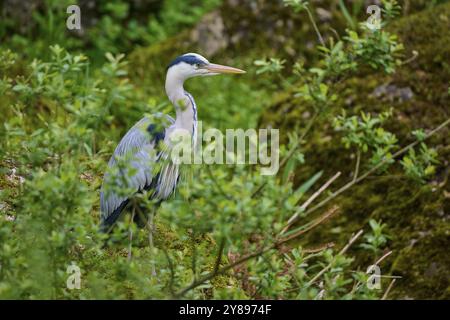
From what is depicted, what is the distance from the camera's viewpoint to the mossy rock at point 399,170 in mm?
4805

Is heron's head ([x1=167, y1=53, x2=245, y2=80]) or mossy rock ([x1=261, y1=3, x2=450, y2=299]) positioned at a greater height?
heron's head ([x1=167, y1=53, x2=245, y2=80])

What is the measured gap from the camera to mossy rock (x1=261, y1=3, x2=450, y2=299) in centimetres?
480

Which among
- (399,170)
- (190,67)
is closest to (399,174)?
(399,170)

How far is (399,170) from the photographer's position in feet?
17.2

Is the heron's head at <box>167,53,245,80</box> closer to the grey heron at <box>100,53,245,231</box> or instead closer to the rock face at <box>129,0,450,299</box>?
the grey heron at <box>100,53,245,231</box>

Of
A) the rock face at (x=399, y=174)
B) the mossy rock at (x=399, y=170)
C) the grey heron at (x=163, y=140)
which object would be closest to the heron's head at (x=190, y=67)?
the grey heron at (x=163, y=140)

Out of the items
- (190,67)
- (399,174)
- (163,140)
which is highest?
(190,67)

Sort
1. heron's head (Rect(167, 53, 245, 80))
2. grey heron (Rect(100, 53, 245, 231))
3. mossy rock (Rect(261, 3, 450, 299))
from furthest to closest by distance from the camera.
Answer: heron's head (Rect(167, 53, 245, 80))
mossy rock (Rect(261, 3, 450, 299))
grey heron (Rect(100, 53, 245, 231))

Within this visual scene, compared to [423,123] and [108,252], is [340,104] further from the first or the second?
[108,252]

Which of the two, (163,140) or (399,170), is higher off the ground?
(163,140)

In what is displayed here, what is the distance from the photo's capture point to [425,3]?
754 cm

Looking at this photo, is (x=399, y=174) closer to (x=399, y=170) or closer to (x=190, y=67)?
(x=399, y=170)

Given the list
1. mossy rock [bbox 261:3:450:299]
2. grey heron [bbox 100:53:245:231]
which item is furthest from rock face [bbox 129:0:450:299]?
grey heron [bbox 100:53:245:231]

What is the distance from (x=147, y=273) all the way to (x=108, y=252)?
1.03 m
